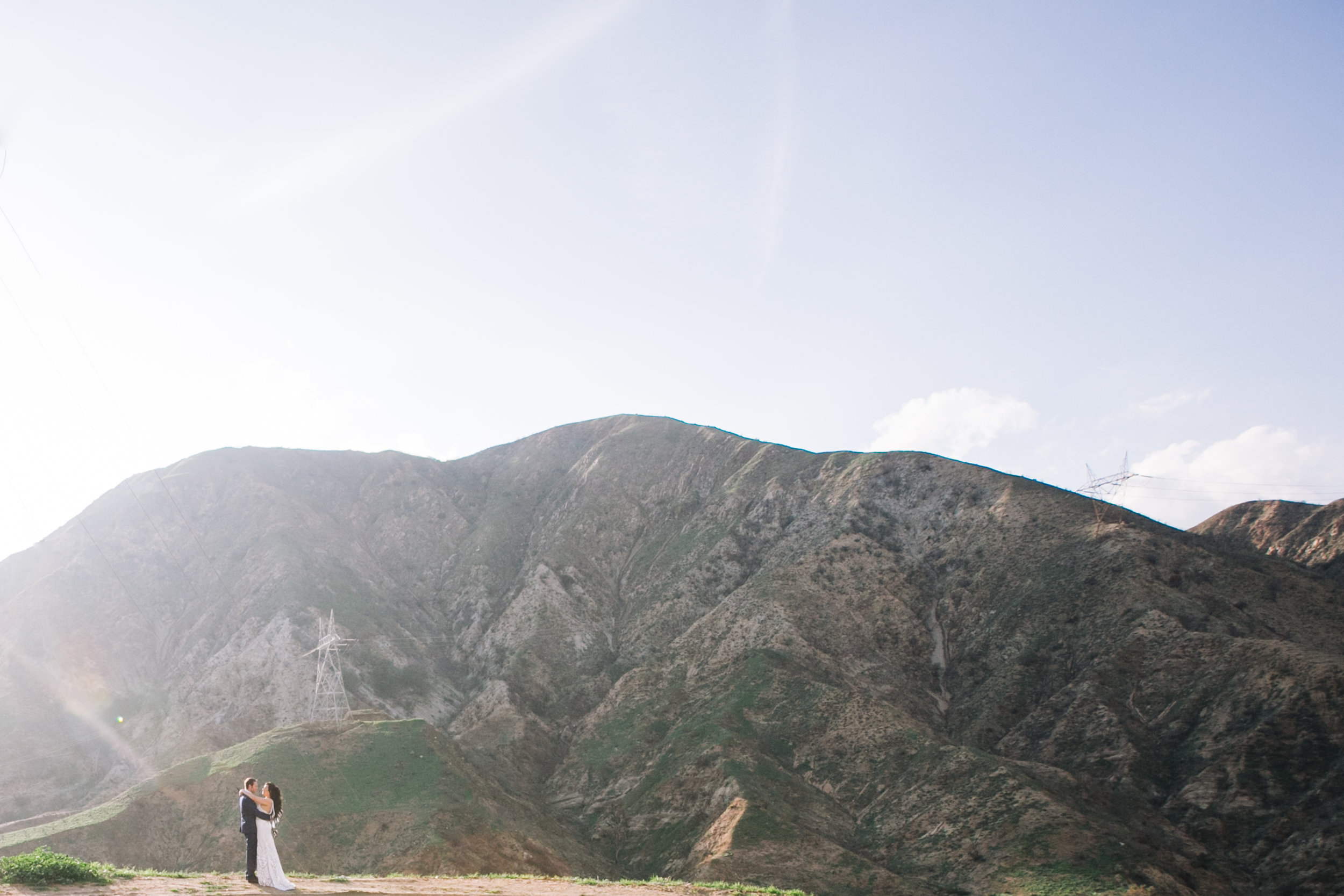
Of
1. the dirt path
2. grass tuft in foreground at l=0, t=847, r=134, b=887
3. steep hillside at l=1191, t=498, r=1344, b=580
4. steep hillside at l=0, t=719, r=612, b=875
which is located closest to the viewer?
grass tuft in foreground at l=0, t=847, r=134, b=887

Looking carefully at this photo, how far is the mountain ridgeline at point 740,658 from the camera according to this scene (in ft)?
148

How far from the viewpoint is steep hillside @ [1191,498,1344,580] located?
87812 mm

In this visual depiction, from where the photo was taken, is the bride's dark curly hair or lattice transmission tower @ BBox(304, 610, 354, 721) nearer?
the bride's dark curly hair

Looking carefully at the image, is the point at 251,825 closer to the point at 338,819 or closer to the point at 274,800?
the point at 274,800

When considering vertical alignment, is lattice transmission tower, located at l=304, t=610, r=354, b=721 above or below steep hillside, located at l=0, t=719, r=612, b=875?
above

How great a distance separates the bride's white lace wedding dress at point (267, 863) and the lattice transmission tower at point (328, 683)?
116ft

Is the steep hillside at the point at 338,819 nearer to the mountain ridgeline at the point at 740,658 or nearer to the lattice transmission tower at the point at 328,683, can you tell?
the mountain ridgeline at the point at 740,658

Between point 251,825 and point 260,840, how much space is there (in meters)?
0.41

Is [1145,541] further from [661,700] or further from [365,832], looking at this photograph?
[365,832]

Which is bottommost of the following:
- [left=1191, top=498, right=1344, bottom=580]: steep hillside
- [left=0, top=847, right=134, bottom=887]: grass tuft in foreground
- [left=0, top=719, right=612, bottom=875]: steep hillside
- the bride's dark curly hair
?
[left=0, top=719, right=612, bottom=875]: steep hillside

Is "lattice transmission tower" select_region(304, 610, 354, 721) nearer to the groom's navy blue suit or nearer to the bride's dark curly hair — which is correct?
the bride's dark curly hair

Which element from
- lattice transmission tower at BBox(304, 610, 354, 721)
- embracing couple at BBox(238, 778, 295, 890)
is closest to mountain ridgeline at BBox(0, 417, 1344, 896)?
lattice transmission tower at BBox(304, 610, 354, 721)

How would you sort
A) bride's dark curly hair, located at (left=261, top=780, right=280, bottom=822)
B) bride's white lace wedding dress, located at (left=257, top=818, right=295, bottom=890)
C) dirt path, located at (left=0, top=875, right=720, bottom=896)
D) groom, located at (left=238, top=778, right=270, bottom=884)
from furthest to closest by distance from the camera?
1. bride's dark curly hair, located at (left=261, top=780, right=280, bottom=822)
2. groom, located at (left=238, top=778, right=270, bottom=884)
3. bride's white lace wedding dress, located at (left=257, top=818, right=295, bottom=890)
4. dirt path, located at (left=0, top=875, right=720, bottom=896)

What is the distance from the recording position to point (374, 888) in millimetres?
20969
